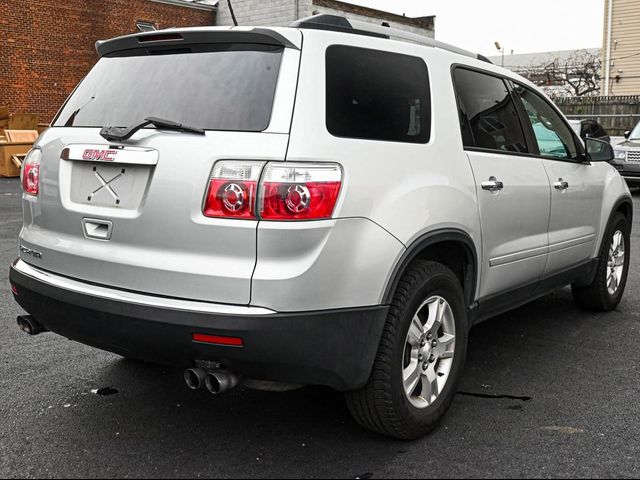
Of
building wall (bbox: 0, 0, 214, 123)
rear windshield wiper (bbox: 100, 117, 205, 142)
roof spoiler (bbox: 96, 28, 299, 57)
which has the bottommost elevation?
rear windshield wiper (bbox: 100, 117, 205, 142)

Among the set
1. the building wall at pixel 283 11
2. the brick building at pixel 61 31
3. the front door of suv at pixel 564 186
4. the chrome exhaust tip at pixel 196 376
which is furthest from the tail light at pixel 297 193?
the building wall at pixel 283 11

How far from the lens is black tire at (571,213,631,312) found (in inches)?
217

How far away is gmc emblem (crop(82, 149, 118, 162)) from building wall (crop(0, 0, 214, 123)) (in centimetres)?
2145

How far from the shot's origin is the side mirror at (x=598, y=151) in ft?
17.0

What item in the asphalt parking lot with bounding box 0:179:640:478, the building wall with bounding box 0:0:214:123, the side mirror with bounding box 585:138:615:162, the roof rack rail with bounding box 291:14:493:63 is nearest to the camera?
the asphalt parking lot with bounding box 0:179:640:478

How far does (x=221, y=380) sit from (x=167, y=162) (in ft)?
2.93

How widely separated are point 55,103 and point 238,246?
75.7 feet

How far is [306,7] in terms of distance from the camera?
86.9 ft

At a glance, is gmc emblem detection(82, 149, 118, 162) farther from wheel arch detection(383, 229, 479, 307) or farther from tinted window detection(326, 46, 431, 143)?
wheel arch detection(383, 229, 479, 307)

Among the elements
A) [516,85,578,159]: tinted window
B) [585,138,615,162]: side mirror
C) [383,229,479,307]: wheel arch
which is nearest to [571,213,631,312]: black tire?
[585,138,615,162]: side mirror

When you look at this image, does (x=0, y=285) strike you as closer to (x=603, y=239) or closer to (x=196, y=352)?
(x=196, y=352)

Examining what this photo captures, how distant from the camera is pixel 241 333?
8.94ft

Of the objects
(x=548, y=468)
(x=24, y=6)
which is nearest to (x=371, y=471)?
(x=548, y=468)

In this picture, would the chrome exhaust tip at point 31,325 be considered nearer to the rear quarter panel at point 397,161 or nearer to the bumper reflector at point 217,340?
→ the bumper reflector at point 217,340
